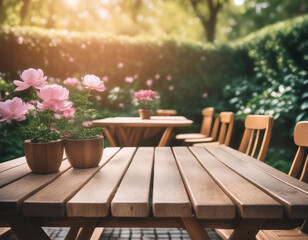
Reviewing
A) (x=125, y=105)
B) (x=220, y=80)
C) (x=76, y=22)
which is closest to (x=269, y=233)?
(x=125, y=105)

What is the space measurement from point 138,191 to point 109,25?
19.0 m

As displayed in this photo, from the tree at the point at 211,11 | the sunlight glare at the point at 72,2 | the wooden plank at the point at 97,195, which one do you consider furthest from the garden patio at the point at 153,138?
the sunlight glare at the point at 72,2

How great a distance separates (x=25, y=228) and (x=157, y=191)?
47 cm

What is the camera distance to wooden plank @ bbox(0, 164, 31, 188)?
98cm

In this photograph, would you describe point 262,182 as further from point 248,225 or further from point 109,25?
point 109,25

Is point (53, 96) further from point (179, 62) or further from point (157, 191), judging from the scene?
point (179, 62)

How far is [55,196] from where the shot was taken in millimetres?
811

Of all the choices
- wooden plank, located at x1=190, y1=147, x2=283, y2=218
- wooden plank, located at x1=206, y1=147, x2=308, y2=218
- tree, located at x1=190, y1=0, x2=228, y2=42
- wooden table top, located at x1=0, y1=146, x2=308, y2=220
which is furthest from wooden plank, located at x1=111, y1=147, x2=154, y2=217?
tree, located at x1=190, y1=0, x2=228, y2=42

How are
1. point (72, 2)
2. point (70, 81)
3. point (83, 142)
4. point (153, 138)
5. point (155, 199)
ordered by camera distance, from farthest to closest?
point (72, 2) → point (153, 138) → point (70, 81) → point (83, 142) → point (155, 199)

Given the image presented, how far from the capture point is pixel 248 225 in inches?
32.6

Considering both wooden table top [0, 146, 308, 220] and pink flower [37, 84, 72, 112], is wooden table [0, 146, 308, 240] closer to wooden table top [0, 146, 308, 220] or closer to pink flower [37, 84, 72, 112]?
wooden table top [0, 146, 308, 220]

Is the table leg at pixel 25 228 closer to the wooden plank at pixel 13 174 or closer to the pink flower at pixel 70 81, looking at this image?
the wooden plank at pixel 13 174

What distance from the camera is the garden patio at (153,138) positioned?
0.80 meters

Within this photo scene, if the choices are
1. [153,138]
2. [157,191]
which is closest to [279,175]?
[157,191]
